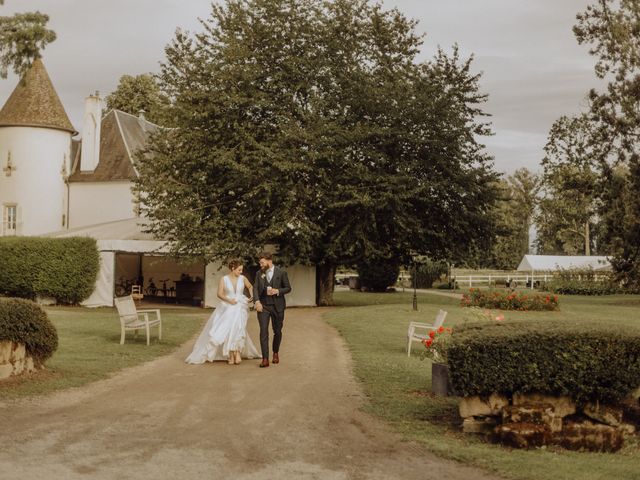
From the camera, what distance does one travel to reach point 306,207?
3019 cm

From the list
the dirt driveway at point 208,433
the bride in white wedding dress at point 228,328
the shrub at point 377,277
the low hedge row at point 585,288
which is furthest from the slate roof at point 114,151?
the dirt driveway at point 208,433

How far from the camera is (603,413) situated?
765cm

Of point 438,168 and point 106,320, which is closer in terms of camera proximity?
point 106,320

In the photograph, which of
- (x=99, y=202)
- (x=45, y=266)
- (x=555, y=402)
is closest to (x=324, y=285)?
(x=45, y=266)

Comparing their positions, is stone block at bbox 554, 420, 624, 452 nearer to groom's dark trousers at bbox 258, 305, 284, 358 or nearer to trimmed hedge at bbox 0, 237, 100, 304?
groom's dark trousers at bbox 258, 305, 284, 358

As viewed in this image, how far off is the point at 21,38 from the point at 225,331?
598 centimetres

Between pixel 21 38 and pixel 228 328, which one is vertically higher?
pixel 21 38

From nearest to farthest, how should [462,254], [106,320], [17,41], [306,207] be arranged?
[17,41], [106,320], [306,207], [462,254]

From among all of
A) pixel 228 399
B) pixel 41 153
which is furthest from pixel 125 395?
pixel 41 153

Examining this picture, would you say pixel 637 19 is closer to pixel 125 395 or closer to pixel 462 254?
pixel 462 254

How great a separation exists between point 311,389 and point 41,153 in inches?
1386

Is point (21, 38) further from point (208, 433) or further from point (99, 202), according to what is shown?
point (99, 202)

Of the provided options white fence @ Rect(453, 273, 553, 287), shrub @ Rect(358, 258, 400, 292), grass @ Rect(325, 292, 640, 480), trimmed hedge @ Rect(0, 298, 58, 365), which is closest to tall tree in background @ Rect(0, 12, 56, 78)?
trimmed hedge @ Rect(0, 298, 58, 365)

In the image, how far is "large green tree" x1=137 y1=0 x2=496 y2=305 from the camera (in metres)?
29.1
